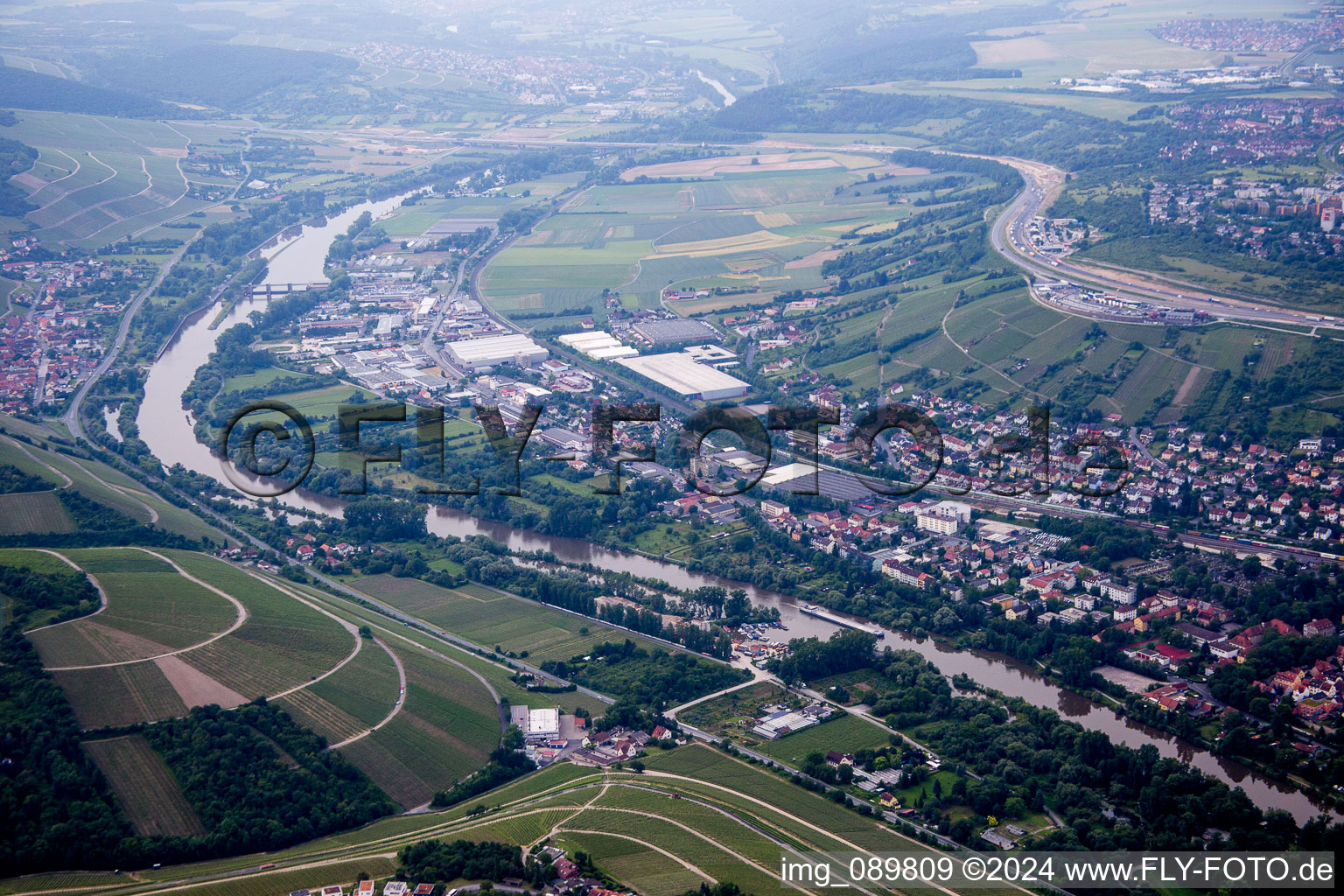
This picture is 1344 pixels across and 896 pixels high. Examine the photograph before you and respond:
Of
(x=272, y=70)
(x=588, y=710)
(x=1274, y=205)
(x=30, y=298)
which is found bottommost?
(x=588, y=710)

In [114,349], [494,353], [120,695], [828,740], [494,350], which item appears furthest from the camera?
[114,349]

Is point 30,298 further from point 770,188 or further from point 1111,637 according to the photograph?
point 1111,637

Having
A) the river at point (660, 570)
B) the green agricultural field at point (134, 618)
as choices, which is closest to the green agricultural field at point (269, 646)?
the green agricultural field at point (134, 618)

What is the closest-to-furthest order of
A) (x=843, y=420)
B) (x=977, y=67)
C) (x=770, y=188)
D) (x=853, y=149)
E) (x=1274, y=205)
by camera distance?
(x=843, y=420) < (x=1274, y=205) < (x=770, y=188) < (x=853, y=149) < (x=977, y=67)

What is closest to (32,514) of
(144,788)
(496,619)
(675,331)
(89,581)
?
(89,581)

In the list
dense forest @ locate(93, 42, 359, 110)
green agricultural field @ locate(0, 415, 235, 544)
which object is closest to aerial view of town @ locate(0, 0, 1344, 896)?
green agricultural field @ locate(0, 415, 235, 544)

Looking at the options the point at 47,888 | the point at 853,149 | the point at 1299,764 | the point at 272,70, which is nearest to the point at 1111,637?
the point at 1299,764

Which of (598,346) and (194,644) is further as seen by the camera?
(598,346)

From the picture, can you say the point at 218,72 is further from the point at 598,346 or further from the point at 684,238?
the point at 598,346
